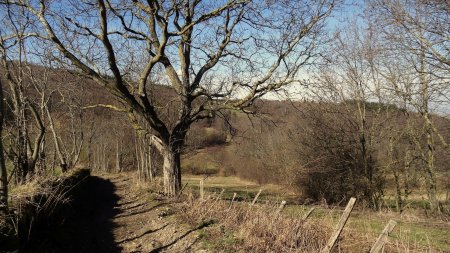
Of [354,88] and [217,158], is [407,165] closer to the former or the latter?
[354,88]

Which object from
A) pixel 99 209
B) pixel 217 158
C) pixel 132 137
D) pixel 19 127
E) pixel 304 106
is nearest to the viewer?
pixel 19 127

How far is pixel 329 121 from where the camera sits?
→ 22.3 meters

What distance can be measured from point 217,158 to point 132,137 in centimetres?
2043

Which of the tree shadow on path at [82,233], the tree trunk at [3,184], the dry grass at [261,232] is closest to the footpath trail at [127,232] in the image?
the tree shadow on path at [82,233]

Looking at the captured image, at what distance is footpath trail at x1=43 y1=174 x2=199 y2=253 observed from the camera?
780 centimetres

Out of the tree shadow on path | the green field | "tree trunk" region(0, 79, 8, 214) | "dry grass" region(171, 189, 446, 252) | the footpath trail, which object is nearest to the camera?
"tree trunk" region(0, 79, 8, 214)

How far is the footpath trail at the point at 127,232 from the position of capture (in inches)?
307

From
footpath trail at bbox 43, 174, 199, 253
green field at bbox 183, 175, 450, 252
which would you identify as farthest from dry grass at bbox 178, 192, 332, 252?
green field at bbox 183, 175, 450, 252

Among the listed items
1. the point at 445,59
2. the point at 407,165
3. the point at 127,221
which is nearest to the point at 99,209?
the point at 127,221

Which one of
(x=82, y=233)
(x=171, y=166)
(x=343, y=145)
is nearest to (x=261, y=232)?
(x=82, y=233)

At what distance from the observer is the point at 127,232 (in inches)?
370

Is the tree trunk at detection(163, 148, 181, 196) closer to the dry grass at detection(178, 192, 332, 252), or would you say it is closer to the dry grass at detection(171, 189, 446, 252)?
the dry grass at detection(178, 192, 332, 252)

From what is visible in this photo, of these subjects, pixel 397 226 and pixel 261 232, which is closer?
pixel 261 232

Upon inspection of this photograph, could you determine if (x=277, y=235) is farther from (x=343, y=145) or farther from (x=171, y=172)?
(x=343, y=145)
